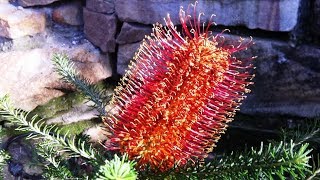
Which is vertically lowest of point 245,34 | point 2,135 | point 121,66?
point 2,135

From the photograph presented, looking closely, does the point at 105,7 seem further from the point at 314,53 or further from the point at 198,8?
the point at 314,53

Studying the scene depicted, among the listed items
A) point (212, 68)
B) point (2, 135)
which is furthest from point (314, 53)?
point (2, 135)

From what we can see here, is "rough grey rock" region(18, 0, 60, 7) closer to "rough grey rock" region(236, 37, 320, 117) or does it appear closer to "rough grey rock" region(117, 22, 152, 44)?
"rough grey rock" region(117, 22, 152, 44)

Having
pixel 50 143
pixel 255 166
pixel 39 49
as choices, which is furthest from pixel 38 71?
pixel 255 166

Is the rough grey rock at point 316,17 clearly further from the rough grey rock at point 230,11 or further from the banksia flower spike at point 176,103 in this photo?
the banksia flower spike at point 176,103

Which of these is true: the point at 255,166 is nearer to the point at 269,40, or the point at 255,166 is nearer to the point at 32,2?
the point at 269,40
